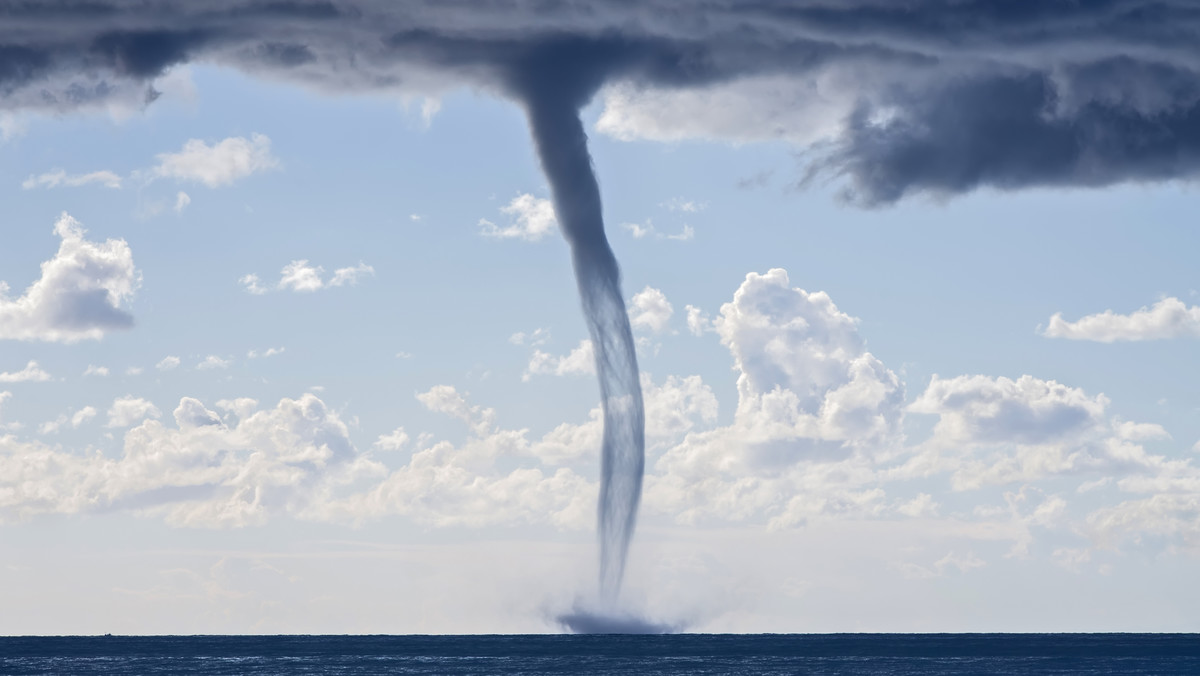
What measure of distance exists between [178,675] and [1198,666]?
462 feet

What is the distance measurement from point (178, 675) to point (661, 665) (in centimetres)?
6672

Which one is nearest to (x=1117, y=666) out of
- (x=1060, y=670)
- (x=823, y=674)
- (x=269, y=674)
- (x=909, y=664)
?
(x=1060, y=670)

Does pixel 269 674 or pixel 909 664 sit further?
pixel 909 664

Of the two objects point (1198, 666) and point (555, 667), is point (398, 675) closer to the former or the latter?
point (555, 667)

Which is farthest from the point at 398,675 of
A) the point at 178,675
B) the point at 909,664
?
the point at 909,664

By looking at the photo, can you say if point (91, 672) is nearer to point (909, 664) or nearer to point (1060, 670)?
point (909, 664)

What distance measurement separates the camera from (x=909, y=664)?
655 ft

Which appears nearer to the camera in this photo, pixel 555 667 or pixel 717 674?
pixel 717 674

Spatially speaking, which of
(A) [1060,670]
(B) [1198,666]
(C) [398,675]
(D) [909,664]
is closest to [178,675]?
(C) [398,675]

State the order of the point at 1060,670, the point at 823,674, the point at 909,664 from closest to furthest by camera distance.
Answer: the point at 823,674, the point at 1060,670, the point at 909,664

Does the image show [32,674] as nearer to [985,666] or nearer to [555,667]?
[555,667]

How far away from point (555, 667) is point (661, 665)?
1655cm

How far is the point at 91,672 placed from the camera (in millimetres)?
184875

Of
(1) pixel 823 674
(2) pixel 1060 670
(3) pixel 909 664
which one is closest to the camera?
(1) pixel 823 674
